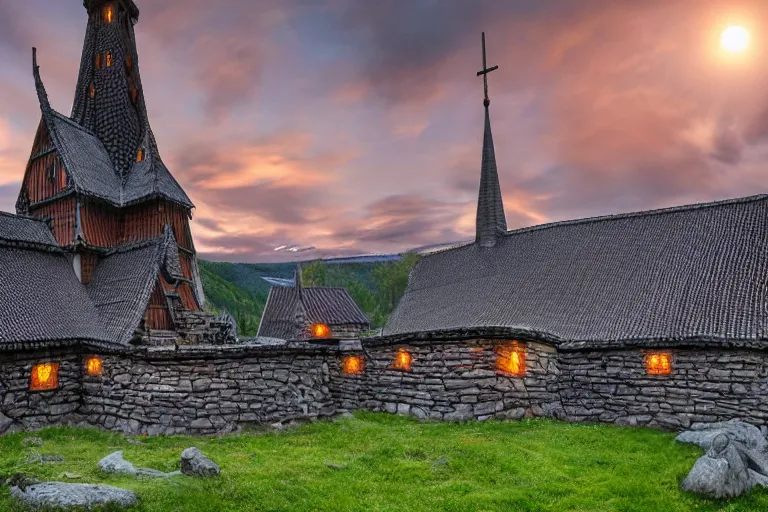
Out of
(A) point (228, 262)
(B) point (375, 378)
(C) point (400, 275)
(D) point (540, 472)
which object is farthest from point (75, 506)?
(A) point (228, 262)

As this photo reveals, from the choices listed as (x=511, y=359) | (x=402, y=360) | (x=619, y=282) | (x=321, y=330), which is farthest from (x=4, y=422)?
(x=321, y=330)

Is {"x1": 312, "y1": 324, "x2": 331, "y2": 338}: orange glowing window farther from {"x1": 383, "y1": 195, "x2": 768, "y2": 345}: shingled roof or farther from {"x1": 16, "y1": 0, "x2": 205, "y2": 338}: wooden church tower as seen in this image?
{"x1": 383, "y1": 195, "x2": 768, "y2": 345}: shingled roof

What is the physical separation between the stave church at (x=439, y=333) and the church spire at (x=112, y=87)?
4215mm

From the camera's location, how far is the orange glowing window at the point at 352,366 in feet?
60.8

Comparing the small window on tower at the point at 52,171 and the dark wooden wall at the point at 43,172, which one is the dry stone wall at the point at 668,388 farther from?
the small window on tower at the point at 52,171

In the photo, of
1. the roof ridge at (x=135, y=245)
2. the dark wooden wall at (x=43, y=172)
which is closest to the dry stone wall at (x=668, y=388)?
the roof ridge at (x=135, y=245)

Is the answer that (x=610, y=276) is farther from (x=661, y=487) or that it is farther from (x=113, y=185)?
(x=113, y=185)

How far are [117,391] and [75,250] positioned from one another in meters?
14.9

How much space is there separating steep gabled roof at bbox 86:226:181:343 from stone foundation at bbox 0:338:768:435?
4.90 m

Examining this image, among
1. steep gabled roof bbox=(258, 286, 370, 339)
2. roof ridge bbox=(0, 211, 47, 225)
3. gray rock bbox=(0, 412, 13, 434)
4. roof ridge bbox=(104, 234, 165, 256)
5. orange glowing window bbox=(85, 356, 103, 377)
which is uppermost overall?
roof ridge bbox=(0, 211, 47, 225)

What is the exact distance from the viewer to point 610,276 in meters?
21.7

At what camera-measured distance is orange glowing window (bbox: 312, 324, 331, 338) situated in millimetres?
43312

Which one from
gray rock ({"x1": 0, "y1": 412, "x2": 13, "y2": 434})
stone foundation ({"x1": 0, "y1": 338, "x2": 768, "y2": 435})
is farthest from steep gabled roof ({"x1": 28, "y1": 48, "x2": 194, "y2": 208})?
gray rock ({"x1": 0, "y1": 412, "x2": 13, "y2": 434})

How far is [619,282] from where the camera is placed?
21.1 metres
